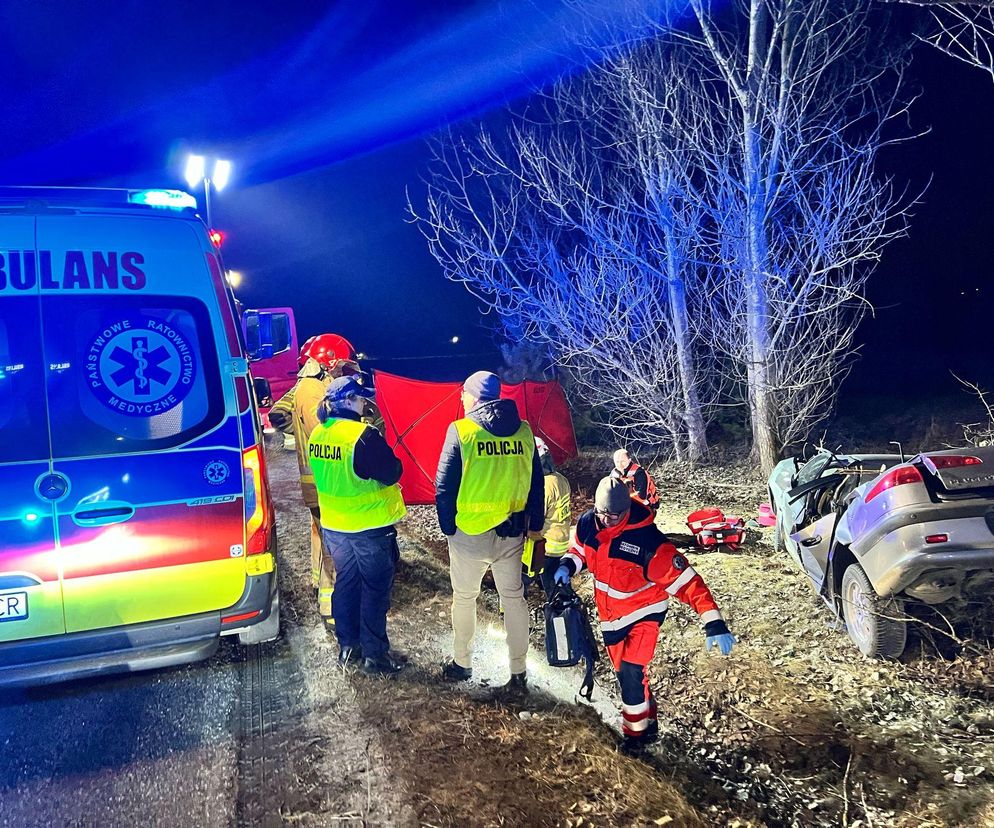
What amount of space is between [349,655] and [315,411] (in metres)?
1.67

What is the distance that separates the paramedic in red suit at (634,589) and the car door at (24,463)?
2.53 m

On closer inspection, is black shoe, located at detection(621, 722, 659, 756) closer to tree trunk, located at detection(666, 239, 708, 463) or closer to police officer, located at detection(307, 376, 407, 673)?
police officer, located at detection(307, 376, 407, 673)

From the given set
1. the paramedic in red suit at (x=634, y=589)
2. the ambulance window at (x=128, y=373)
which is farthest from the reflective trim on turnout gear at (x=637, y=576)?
the ambulance window at (x=128, y=373)

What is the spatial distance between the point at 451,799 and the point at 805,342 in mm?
8181

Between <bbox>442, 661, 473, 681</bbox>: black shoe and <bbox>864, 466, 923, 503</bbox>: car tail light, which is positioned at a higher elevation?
<bbox>864, 466, 923, 503</bbox>: car tail light

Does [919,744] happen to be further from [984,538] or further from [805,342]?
[805,342]

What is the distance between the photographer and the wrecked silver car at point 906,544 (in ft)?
12.0

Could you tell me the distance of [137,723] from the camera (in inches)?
→ 148

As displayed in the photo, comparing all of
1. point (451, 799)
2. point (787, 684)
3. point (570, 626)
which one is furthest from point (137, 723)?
point (787, 684)

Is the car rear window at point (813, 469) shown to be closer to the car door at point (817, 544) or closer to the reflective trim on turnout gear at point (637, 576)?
the car door at point (817, 544)

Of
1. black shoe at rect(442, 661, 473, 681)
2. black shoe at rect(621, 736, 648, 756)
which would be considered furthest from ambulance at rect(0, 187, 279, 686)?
black shoe at rect(621, 736, 648, 756)

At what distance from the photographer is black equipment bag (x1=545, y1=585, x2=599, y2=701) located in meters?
3.65

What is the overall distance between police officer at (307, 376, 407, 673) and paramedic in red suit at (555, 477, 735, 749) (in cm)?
128

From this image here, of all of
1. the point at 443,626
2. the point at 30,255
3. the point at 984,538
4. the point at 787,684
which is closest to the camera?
the point at 30,255
